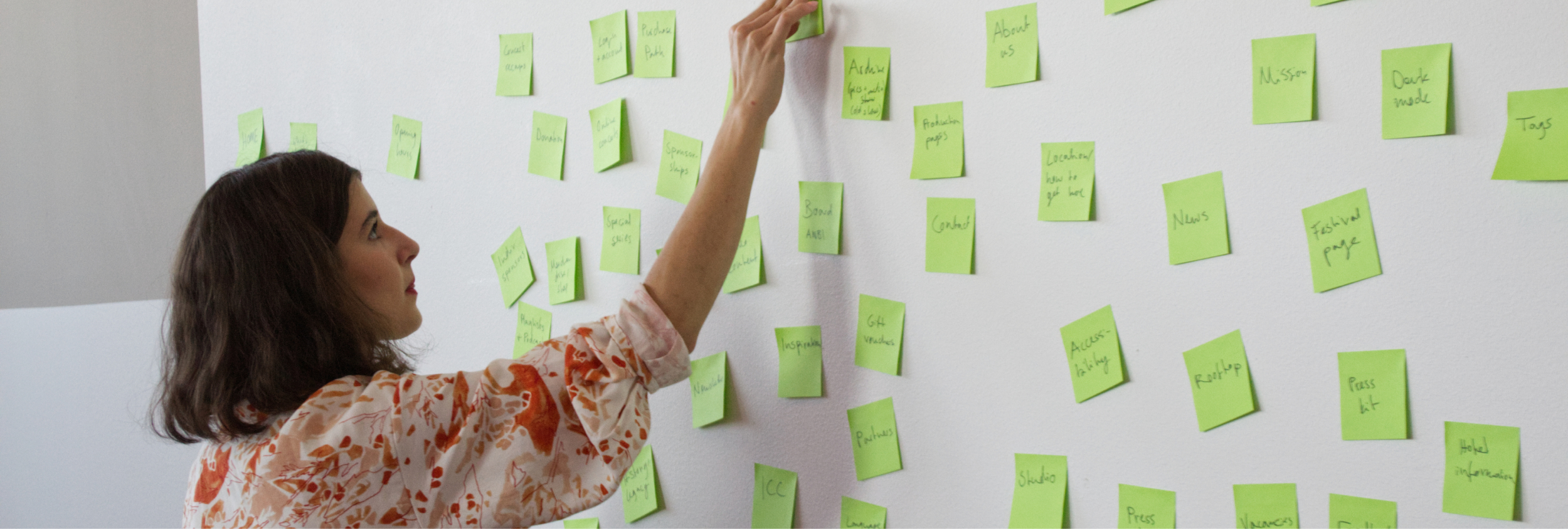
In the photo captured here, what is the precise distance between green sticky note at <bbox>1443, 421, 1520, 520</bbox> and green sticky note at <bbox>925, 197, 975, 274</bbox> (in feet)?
1.40

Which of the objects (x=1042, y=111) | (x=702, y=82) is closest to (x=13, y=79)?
(x=702, y=82)

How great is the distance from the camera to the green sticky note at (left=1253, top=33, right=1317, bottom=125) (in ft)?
2.67

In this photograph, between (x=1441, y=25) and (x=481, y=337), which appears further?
(x=481, y=337)

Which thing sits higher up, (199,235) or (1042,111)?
(1042,111)

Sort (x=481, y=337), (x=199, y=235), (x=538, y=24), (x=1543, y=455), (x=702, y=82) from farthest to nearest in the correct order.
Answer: (x=481, y=337) → (x=538, y=24) → (x=702, y=82) → (x=199, y=235) → (x=1543, y=455)

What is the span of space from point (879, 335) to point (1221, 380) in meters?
0.34

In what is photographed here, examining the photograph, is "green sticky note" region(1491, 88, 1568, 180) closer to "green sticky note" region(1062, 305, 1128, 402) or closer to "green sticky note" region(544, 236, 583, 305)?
"green sticky note" region(1062, 305, 1128, 402)

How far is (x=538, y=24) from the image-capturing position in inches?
50.5

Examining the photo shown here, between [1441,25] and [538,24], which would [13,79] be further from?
[1441,25]

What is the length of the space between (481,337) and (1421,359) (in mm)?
1126

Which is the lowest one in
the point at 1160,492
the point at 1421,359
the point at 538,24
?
the point at 1160,492

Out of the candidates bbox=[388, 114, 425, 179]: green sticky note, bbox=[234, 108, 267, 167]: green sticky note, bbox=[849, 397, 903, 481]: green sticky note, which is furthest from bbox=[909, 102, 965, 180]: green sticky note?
bbox=[234, 108, 267, 167]: green sticky note

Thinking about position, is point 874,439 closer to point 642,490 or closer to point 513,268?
point 642,490

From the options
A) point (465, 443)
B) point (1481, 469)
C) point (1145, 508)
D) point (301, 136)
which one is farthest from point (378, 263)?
point (1481, 469)
